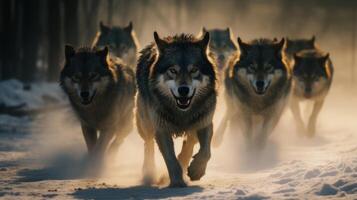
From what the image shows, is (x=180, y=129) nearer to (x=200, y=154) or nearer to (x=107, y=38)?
(x=200, y=154)

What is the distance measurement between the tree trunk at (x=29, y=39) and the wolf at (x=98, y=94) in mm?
13382

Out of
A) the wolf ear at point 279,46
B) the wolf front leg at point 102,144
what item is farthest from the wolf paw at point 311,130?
the wolf front leg at point 102,144

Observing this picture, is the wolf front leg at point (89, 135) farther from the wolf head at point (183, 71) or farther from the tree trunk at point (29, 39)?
the tree trunk at point (29, 39)

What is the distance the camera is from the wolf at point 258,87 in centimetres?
1072

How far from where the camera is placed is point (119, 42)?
1582cm

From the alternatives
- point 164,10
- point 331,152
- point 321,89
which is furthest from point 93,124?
point 164,10

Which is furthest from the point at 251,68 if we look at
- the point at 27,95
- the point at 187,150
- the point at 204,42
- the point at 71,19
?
the point at 71,19

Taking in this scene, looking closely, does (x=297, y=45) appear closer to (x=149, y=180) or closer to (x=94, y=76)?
(x=94, y=76)

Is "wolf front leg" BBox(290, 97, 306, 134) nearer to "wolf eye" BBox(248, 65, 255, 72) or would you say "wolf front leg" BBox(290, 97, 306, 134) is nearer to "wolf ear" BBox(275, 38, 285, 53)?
"wolf ear" BBox(275, 38, 285, 53)

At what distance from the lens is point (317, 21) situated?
48500 mm

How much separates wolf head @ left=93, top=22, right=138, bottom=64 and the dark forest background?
21.0 ft

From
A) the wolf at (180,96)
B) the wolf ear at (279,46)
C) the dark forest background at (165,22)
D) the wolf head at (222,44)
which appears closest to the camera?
the wolf at (180,96)

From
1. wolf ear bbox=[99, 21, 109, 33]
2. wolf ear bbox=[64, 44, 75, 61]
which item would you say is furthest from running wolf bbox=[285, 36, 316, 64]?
wolf ear bbox=[64, 44, 75, 61]

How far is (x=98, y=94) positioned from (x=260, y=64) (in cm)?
249
